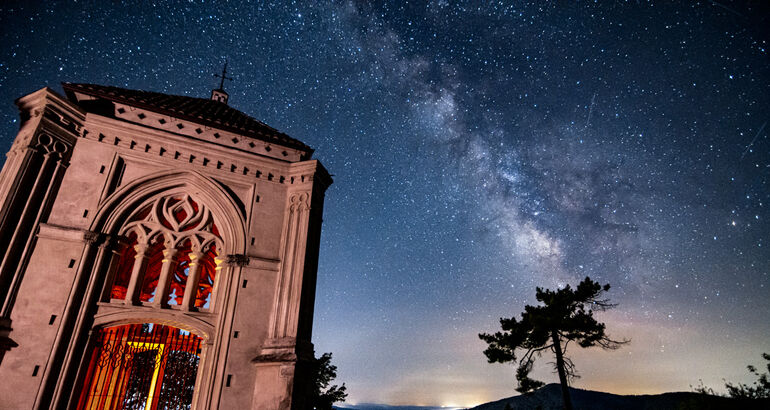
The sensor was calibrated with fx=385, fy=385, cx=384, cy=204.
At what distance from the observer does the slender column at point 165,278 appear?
41.1 feet

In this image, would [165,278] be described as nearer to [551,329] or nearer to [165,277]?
[165,277]

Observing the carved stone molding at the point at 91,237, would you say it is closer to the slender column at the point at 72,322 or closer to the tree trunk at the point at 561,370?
the slender column at the point at 72,322

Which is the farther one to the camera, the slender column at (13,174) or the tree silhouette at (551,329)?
the tree silhouette at (551,329)

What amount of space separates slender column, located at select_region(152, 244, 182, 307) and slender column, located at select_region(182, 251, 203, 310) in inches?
21.7

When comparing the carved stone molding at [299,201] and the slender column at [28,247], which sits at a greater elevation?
the carved stone molding at [299,201]

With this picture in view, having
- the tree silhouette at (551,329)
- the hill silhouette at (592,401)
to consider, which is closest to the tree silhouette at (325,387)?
the tree silhouette at (551,329)

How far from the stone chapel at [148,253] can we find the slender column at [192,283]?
0.05 meters

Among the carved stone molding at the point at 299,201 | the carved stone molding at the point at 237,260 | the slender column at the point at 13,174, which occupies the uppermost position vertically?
the carved stone molding at the point at 299,201

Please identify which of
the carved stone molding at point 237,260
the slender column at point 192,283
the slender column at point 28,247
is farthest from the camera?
the carved stone molding at point 237,260

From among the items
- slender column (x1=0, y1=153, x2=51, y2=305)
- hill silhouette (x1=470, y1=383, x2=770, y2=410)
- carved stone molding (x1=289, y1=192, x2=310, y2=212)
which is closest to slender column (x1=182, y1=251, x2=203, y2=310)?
carved stone molding (x1=289, y1=192, x2=310, y2=212)

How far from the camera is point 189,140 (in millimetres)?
14594

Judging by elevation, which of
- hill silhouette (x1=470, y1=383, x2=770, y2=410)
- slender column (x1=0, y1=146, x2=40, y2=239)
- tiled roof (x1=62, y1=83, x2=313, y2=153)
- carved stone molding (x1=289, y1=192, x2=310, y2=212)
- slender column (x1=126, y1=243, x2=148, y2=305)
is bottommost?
hill silhouette (x1=470, y1=383, x2=770, y2=410)

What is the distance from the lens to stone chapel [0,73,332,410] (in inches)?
422

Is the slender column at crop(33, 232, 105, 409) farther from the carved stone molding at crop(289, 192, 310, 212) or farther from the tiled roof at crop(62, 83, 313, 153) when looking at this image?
the carved stone molding at crop(289, 192, 310, 212)
